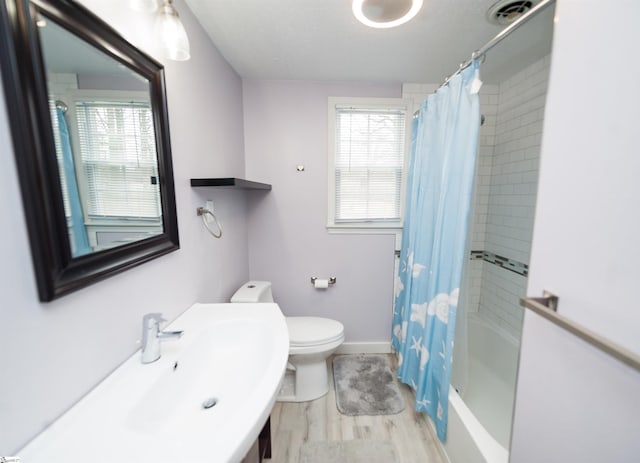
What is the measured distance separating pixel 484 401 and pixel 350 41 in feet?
8.03

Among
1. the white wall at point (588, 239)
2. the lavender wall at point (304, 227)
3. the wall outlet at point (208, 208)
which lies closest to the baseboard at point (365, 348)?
the lavender wall at point (304, 227)

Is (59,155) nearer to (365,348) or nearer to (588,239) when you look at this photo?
(588,239)

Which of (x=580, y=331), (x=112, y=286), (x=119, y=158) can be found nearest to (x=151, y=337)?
(x=112, y=286)

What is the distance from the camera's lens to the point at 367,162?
2.03m

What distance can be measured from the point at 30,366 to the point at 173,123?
946mm

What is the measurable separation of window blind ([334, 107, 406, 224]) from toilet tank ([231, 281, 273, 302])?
0.83 meters

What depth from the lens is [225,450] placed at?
1.64ft

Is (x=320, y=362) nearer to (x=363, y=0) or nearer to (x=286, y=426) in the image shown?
(x=286, y=426)

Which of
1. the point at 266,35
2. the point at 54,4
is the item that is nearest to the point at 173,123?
the point at 54,4

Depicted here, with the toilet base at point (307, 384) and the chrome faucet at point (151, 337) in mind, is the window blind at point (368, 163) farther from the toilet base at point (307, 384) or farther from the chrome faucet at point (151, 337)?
the chrome faucet at point (151, 337)

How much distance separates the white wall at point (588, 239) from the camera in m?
0.53

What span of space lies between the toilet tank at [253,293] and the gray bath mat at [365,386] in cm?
87

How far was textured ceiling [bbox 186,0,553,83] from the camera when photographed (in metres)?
1.18

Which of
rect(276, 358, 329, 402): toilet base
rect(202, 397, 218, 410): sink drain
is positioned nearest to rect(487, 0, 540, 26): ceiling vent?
rect(202, 397, 218, 410): sink drain
